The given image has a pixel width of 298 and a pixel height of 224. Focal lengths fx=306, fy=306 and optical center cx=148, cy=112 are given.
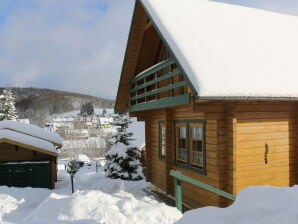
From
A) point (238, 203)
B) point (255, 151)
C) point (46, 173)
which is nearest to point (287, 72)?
point (255, 151)

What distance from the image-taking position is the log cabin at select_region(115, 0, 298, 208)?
7637 mm

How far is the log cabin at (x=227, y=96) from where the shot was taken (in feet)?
25.1

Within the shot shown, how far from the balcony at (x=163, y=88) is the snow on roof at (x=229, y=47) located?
701mm

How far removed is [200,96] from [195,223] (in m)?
3.69

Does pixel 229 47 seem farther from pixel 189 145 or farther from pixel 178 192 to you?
pixel 178 192

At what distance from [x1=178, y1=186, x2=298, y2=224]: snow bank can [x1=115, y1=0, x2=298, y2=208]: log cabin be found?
313cm

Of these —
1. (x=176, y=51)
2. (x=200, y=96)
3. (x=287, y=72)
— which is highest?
(x=176, y=51)

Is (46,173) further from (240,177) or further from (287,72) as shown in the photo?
(287,72)

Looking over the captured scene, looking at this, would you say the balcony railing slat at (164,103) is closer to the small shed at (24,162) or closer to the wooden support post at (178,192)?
the wooden support post at (178,192)

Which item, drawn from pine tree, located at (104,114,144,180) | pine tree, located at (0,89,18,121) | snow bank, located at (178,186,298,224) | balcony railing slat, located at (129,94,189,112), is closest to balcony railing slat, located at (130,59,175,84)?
balcony railing slat, located at (129,94,189,112)

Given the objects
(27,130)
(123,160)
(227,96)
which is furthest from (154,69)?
(27,130)

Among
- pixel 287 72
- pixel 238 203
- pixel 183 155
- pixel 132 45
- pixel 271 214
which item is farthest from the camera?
pixel 132 45

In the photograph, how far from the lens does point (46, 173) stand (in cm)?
1777

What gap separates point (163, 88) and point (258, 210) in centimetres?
620
